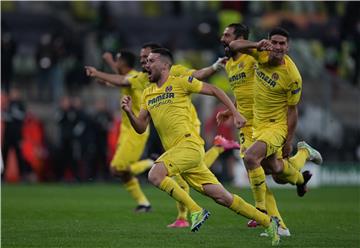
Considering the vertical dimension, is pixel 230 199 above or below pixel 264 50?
below

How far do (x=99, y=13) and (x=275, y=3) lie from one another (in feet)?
18.4

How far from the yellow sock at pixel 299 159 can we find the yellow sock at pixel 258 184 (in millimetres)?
852

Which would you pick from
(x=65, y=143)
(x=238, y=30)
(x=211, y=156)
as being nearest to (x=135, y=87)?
(x=211, y=156)

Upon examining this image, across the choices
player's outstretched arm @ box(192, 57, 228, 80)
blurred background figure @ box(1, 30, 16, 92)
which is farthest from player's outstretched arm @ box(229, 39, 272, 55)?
blurred background figure @ box(1, 30, 16, 92)

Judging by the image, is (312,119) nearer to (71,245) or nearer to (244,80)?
(244,80)

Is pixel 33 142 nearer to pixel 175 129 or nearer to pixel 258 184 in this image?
pixel 258 184

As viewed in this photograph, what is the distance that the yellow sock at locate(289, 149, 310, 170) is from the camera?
50.0 ft

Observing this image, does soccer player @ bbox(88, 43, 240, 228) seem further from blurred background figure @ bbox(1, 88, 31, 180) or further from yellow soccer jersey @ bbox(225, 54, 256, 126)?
blurred background figure @ bbox(1, 88, 31, 180)

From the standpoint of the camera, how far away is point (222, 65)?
15375mm

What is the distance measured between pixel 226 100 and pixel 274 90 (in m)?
1.32

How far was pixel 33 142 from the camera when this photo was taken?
93.2ft

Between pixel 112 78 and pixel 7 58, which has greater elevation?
pixel 112 78

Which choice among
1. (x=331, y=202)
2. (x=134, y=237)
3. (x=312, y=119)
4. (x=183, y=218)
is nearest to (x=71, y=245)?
(x=134, y=237)

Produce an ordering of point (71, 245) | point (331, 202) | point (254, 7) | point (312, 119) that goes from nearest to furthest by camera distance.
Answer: point (71, 245) → point (331, 202) → point (312, 119) → point (254, 7)
